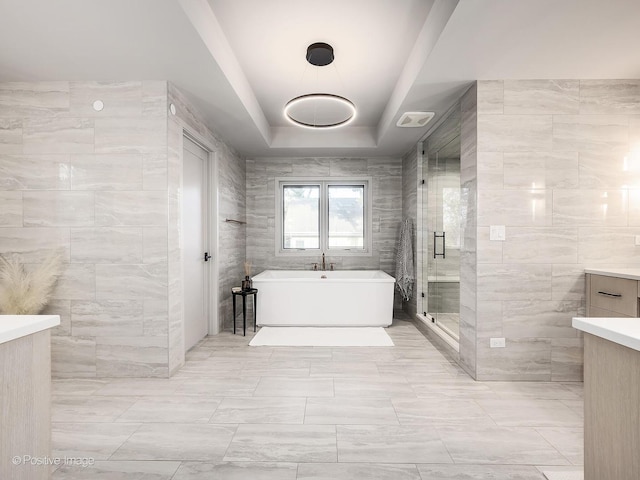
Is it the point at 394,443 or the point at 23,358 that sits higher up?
the point at 23,358

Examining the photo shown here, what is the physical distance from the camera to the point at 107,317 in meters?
2.94

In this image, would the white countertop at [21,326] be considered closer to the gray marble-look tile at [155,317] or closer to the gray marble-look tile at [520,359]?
the gray marble-look tile at [155,317]

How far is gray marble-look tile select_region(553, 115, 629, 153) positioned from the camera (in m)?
2.90

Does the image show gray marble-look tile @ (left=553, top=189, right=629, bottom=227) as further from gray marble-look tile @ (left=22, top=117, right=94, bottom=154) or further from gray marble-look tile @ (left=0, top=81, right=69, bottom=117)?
gray marble-look tile @ (left=0, top=81, right=69, bottom=117)

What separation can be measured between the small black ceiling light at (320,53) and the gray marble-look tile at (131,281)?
2036 millimetres

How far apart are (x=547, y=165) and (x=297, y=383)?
2.62 meters

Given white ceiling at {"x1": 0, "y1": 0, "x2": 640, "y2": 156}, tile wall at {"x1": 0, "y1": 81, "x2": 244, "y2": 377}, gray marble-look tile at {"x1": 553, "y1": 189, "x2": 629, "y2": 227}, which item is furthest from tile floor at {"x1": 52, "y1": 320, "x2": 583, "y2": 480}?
white ceiling at {"x1": 0, "y1": 0, "x2": 640, "y2": 156}

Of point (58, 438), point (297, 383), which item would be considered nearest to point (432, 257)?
point (297, 383)

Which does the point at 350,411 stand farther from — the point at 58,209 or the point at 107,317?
the point at 58,209

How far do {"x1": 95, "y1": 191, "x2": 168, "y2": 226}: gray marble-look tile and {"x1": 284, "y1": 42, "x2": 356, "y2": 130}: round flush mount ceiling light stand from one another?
135 cm

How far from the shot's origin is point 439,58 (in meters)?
2.52

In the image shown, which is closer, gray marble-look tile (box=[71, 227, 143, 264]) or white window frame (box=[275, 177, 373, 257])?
gray marble-look tile (box=[71, 227, 143, 264])

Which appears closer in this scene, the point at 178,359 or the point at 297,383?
the point at 297,383

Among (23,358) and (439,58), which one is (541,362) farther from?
(23,358)
